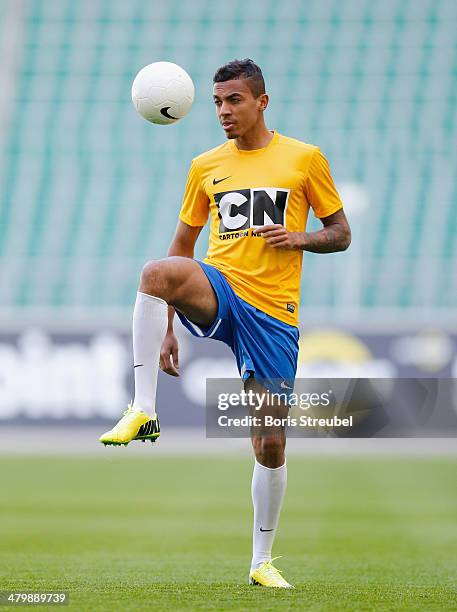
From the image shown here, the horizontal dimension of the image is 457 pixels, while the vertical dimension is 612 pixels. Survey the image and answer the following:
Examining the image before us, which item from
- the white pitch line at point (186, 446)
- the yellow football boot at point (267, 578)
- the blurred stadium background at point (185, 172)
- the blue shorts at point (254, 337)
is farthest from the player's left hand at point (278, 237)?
the white pitch line at point (186, 446)

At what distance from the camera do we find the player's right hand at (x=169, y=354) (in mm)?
5965

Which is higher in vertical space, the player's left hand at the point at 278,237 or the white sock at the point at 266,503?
the player's left hand at the point at 278,237

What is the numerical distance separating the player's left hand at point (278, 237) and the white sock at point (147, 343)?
615 millimetres

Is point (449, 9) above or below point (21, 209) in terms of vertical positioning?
above

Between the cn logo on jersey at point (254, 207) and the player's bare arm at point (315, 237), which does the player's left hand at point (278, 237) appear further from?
the cn logo on jersey at point (254, 207)

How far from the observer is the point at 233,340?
595cm

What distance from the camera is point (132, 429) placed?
17.5ft

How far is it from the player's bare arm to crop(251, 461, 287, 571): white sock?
123 centimetres

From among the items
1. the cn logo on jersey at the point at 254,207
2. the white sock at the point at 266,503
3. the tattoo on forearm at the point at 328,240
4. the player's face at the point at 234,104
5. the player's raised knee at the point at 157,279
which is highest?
the player's face at the point at 234,104

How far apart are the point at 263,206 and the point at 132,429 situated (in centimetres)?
137

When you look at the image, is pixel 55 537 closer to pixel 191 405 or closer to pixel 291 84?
pixel 191 405

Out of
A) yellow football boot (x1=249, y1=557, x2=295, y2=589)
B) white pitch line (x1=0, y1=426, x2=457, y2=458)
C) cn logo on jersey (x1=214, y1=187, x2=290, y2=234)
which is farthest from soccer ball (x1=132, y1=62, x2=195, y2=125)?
white pitch line (x1=0, y1=426, x2=457, y2=458)

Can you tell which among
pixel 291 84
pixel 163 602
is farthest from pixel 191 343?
pixel 163 602

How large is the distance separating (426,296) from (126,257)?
17.8 ft
